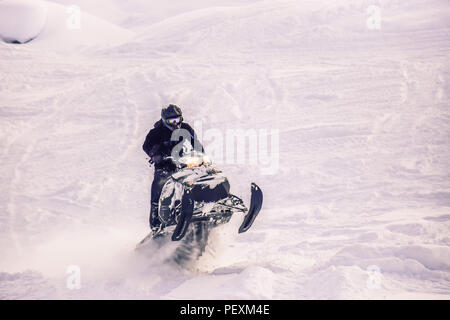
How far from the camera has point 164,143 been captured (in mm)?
8156

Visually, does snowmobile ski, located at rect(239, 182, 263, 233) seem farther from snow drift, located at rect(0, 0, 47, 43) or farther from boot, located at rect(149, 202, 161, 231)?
snow drift, located at rect(0, 0, 47, 43)

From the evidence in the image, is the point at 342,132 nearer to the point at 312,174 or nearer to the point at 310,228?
the point at 312,174

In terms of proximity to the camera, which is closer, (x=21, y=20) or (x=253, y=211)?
(x=253, y=211)

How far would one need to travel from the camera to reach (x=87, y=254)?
964cm

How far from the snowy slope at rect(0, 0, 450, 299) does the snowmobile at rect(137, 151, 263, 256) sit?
327mm

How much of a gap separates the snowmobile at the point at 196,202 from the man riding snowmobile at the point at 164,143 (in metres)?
0.17

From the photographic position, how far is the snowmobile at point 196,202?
7.44 metres

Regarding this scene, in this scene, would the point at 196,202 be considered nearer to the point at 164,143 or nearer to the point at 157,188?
the point at 157,188

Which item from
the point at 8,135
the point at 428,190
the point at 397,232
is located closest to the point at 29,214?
the point at 8,135

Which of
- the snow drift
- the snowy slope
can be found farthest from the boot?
the snow drift

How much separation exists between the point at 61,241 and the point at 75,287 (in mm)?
3149

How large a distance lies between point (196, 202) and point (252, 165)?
684cm

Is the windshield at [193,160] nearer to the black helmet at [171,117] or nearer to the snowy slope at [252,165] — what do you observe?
the black helmet at [171,117]

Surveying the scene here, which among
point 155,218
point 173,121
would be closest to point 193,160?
point 173,121
